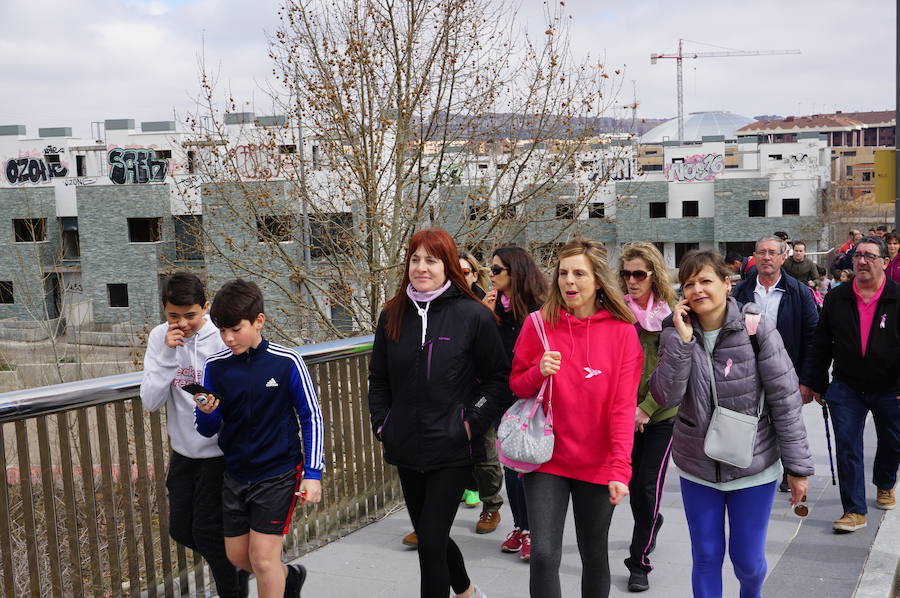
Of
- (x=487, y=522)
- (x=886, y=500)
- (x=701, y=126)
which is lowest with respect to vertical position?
(x=886, y=500)

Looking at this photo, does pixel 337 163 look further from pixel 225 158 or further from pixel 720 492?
pixel 720 492

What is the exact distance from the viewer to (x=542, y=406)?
4.01m

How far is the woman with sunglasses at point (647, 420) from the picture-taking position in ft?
16.8

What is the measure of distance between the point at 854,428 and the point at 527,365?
3.33 meters

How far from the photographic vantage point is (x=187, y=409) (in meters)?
4.16

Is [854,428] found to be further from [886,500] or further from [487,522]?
[487,522]

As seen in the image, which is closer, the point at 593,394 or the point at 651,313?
the point at 593,394

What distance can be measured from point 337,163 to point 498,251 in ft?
21.7

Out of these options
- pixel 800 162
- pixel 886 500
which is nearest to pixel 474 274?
pixel 886 500

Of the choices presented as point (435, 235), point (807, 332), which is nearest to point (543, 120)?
point (807, 332)

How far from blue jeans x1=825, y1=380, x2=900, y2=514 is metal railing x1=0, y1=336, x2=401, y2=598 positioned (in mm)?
4202

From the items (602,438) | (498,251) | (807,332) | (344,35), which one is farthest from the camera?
(344,35)

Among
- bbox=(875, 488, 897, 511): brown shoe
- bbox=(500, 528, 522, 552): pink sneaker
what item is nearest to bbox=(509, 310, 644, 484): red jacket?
bbox=(500, 528, 522, 552): pink sneaker

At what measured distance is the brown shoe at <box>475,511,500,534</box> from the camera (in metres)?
6.15
